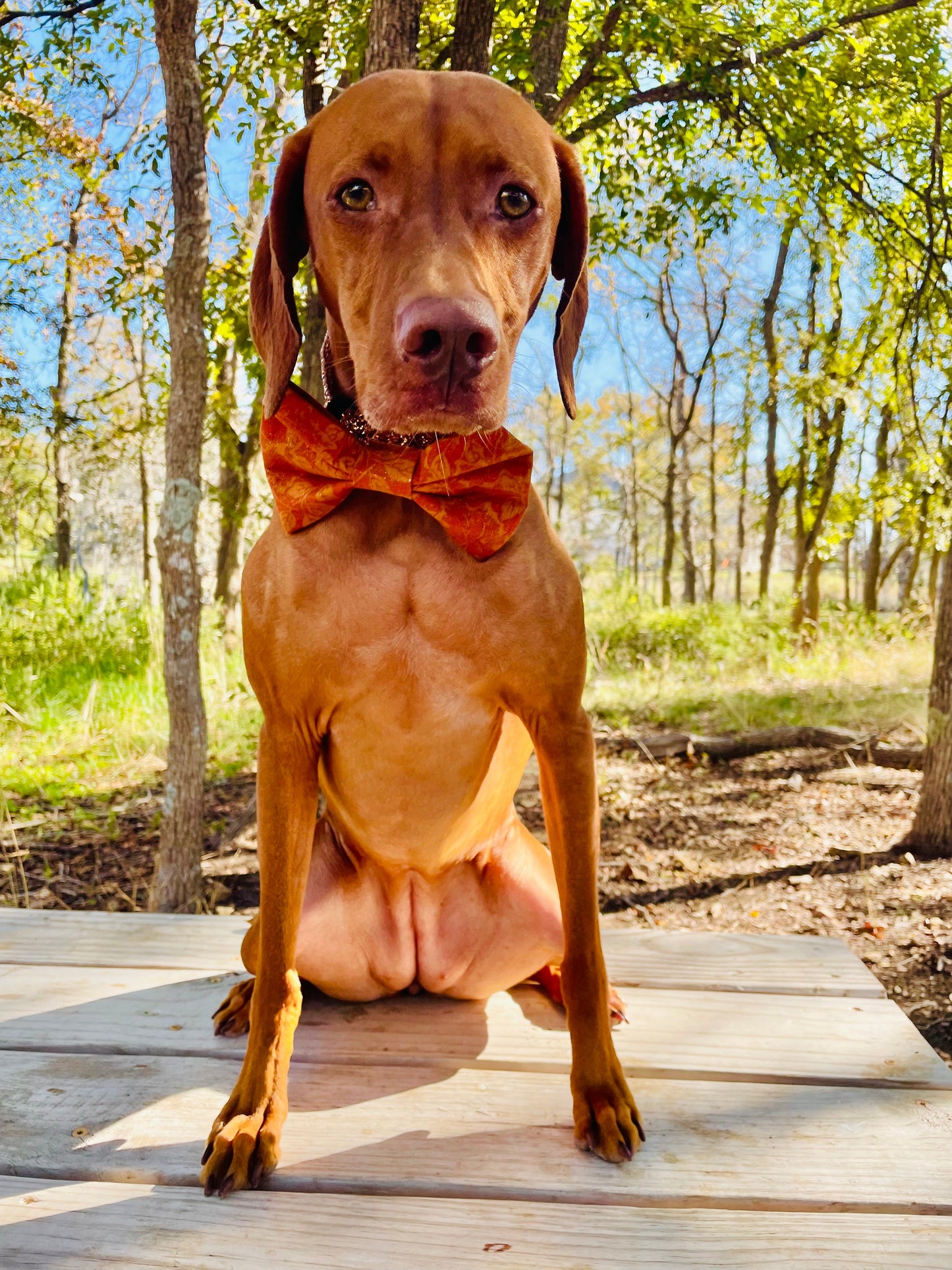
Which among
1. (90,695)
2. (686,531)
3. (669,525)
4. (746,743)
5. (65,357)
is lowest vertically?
(746,743)

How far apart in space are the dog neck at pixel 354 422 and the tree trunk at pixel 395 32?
1.43 m

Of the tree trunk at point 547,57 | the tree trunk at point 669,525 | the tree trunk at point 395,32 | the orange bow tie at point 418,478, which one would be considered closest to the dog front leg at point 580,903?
the orange bow tie at point 418,478

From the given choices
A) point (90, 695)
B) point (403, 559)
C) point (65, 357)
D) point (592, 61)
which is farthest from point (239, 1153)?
point (65, 357)

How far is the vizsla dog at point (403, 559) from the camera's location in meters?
1.34

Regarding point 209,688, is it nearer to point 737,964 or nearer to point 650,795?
point 650,795

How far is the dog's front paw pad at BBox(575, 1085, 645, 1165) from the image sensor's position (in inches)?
53.9

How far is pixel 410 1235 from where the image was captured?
1.22 meters

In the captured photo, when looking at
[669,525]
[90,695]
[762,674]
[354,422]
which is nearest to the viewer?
[354,422]

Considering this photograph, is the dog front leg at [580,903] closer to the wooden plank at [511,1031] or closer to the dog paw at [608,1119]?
the dog paw at [608,1119]

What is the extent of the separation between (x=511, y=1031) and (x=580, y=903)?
1.37 feet

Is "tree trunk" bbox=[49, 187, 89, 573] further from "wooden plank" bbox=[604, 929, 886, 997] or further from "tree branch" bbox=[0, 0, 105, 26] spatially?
"wooden plank" bbox=[604, 929, 886, 997]

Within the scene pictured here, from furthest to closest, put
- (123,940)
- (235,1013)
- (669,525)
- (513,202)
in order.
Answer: (669,525) → (123,940) → (235,1013) → (513,202)

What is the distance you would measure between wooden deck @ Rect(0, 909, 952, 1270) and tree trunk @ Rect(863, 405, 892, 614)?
3.70m

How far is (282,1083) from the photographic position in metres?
1.42
